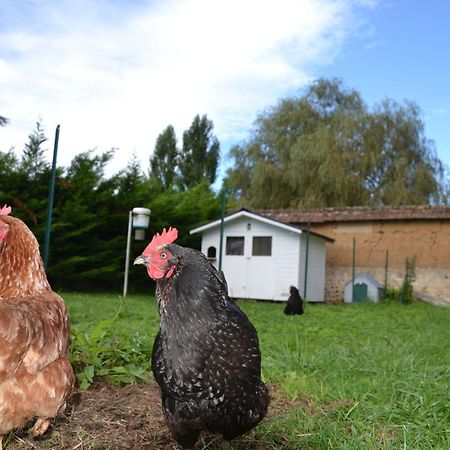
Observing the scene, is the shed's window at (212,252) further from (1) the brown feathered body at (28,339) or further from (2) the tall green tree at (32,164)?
(1) the brown feathered body at (28,339)

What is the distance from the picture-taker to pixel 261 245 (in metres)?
15.8

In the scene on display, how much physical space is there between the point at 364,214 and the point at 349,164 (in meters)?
4.55

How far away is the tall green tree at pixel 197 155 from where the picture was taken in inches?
1184

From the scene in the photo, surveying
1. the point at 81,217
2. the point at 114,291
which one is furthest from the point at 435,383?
the point at 114,291

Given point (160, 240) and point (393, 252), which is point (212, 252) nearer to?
point (393, 252)

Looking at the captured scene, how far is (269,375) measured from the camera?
3756mm

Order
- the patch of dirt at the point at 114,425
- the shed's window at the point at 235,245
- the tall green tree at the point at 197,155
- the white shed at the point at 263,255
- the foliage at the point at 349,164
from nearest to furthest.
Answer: the patch of dirt at the point at 114,425
the white shed at the point at 263,255
the shed's window at the point at 235,245
the foliage at the point at 349,164
the tall green tree at the point at 197,155

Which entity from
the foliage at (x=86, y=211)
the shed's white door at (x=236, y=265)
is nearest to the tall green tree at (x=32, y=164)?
the foliage at (x=86, y=211)

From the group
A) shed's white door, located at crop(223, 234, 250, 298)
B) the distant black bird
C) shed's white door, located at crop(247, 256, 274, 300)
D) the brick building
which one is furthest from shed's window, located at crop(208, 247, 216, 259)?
the distant black bird

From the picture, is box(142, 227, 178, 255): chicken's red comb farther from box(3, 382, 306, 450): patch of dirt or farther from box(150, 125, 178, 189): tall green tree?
box(150, 125, 178, 189): tall green tree

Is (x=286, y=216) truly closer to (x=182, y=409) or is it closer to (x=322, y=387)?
(x=322, y=387)

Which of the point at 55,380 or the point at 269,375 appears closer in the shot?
the point at 55,380

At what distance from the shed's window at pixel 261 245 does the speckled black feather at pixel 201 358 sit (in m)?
13.4

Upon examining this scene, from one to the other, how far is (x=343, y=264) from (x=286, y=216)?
2817mm
